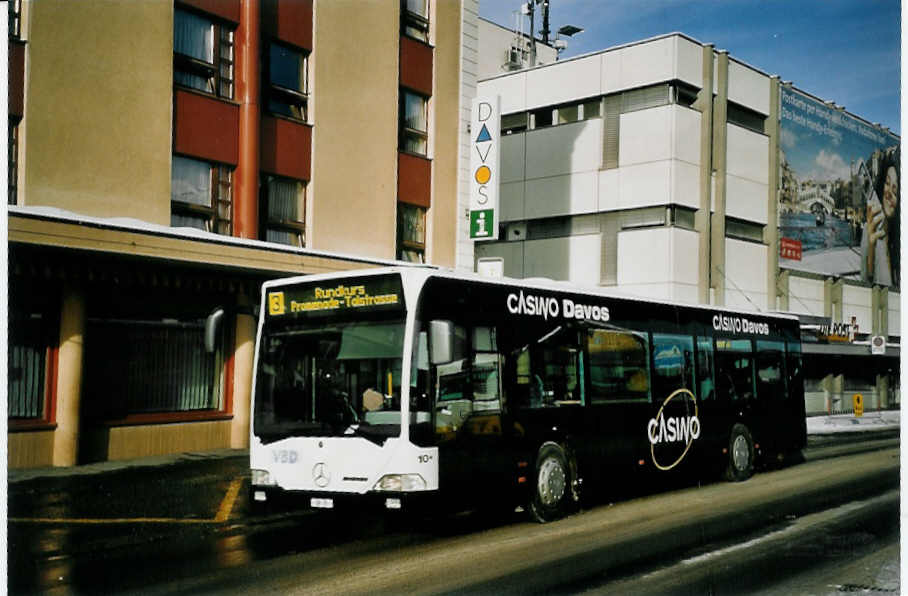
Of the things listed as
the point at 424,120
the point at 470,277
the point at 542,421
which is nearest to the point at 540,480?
the point at 542,421

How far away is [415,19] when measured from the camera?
65.2 feet

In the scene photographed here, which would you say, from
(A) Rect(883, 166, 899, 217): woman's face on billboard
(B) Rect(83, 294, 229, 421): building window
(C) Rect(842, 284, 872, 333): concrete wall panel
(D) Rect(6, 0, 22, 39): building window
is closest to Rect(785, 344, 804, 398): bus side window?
(A) Rect(883, 166, 899, 217): woman's face on billboard

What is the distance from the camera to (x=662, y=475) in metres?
12.4

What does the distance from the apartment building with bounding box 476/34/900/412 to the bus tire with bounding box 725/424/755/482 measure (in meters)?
9.13

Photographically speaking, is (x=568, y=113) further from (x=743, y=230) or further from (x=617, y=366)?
(x=617, y=366)

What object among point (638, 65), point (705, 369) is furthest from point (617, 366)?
point (638, 65)

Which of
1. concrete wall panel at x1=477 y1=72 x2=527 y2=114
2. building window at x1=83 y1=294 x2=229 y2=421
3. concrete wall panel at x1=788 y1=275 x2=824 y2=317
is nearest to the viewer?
building window at x1=83 y1=294 x2=229 y2=421

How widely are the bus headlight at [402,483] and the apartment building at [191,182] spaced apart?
13.9ft

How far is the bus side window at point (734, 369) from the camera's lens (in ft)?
44.8

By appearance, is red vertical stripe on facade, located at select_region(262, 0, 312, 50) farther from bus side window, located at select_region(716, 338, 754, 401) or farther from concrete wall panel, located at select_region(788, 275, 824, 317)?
concrete wall panel, located at select_region(788, 275, 824, 317)

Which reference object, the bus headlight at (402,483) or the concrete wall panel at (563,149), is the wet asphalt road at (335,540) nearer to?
the bus headlight at (402,483)

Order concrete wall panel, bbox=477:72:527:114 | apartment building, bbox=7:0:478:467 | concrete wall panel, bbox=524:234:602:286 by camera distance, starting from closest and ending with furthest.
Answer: apartment building, bbox=7:0:478:467, concrete wall panel, bbox=524:234:602:286, concrete wall panel, bbox=477:72:527:114

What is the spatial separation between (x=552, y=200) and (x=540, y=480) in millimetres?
19032

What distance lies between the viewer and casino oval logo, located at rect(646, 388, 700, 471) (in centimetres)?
1205
